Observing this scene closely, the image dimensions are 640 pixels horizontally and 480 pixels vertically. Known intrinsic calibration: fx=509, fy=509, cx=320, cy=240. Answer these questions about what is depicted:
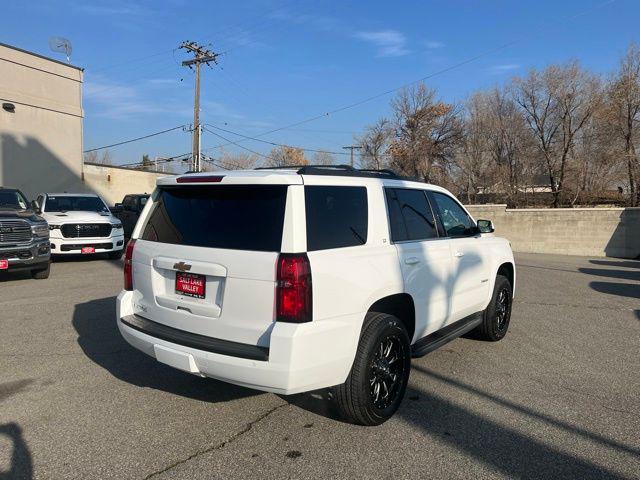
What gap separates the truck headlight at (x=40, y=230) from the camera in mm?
9598

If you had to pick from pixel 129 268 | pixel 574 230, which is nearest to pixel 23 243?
pixel 129 268

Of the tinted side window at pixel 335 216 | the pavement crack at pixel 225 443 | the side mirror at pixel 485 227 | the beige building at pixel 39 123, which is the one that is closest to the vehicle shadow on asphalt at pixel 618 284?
the side mirror at pixel 485 227

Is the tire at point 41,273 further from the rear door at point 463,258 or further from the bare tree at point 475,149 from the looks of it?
the bare tree at point 475,149

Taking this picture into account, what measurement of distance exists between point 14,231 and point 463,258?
8.19 meters

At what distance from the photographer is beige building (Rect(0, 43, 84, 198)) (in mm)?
21281

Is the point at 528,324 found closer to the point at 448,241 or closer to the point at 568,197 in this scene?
the point at 448,241

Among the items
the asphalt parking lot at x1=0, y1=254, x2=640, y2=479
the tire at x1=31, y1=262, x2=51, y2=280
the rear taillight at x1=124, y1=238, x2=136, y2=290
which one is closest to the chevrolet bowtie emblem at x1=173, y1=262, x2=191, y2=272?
the rear taillight at x1=124, y1=238, x2=136, y2=290

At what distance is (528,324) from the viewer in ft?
23.5

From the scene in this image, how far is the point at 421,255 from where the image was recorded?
436 cm

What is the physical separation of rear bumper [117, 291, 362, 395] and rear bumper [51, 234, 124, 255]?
1009 cm

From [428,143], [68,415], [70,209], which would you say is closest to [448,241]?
[68,415]

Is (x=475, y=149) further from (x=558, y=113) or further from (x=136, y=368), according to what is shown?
(x=136, y=368)

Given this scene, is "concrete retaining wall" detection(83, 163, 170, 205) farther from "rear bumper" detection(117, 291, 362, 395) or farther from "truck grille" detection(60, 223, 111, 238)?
"rear bumper" detection(117, 291, 362, 395)

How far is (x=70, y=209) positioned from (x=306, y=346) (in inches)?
480
